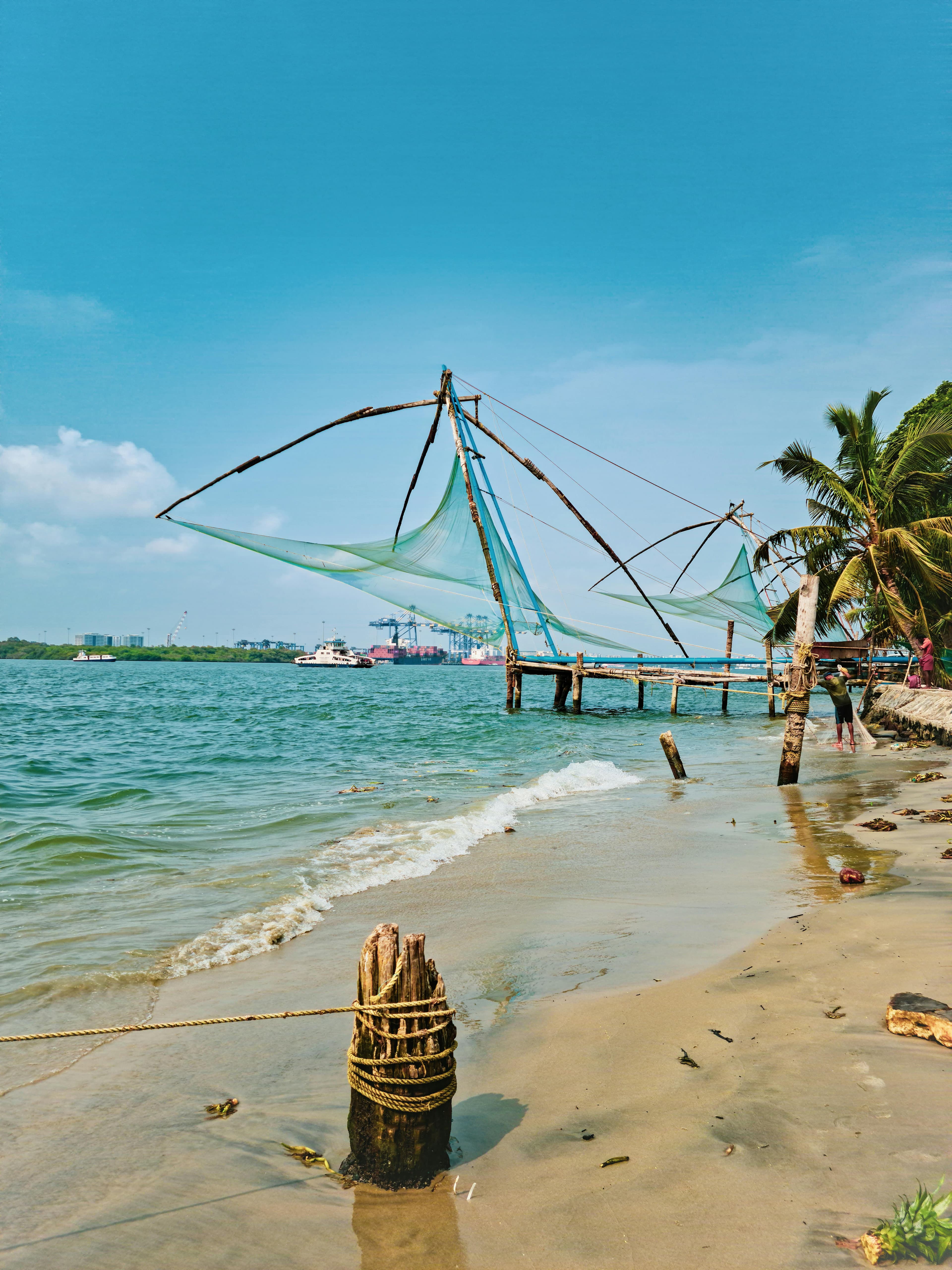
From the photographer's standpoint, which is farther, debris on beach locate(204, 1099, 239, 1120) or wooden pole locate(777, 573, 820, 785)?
wooden pole locate(777, 573, 820, 785)

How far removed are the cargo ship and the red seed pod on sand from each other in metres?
127

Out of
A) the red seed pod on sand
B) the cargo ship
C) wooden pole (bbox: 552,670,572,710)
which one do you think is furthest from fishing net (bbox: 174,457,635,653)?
the cargo ship

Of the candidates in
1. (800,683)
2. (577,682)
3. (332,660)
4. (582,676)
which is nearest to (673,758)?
(800,683)

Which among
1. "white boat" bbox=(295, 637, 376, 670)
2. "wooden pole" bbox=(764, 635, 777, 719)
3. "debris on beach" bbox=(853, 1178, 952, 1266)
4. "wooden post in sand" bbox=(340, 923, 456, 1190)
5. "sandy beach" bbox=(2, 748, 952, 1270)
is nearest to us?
"debris on beach" bbox=(853, 1178, 952, 1266)

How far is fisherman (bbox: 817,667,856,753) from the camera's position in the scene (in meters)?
12.8

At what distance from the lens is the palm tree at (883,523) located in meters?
16.1

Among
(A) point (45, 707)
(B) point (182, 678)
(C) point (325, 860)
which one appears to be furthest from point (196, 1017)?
(B) point (182, 678)

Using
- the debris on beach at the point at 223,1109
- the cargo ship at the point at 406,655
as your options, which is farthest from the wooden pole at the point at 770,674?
the cargo ship at the point at 406,655

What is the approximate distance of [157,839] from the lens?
7.81m

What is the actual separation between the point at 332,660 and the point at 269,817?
276 ft

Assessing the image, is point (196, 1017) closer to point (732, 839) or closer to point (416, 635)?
point (732, 839)

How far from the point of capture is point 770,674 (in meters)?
20.3

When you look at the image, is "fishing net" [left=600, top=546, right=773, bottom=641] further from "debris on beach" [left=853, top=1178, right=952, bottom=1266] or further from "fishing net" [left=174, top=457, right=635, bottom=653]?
"debris on beach" [left=853, top=1178, right=952, bottom=1266]

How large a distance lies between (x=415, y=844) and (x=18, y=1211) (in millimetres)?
5193
